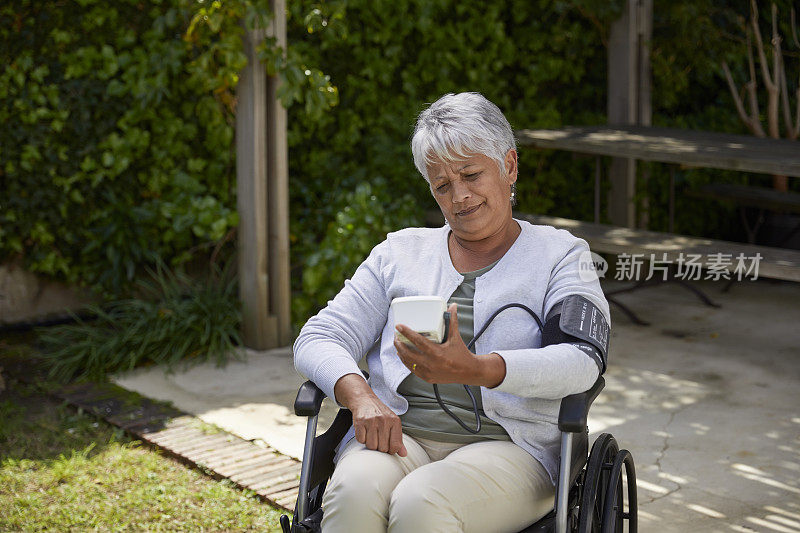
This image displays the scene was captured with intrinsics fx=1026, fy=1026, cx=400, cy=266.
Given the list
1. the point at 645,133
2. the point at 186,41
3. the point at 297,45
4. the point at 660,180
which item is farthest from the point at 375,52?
the point at 660,180

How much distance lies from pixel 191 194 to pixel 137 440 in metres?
1.74

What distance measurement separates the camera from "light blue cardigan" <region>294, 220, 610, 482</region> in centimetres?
220

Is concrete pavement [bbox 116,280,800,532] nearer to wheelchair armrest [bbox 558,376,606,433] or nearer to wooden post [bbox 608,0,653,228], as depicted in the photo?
wooden post [bbox 608,0,653,228]

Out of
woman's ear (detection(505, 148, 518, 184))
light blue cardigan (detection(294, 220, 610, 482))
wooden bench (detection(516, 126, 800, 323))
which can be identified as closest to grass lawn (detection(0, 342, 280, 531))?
light blue cardigan (detection(294, 220, 610, 482))

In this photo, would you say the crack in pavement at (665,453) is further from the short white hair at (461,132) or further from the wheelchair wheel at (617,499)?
the short white hair at (461,132)

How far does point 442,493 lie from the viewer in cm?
213

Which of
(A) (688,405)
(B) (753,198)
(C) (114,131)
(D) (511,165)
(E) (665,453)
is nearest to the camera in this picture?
(D) (511,165)

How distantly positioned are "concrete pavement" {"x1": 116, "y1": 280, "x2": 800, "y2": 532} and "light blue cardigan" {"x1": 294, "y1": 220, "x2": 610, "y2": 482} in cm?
112

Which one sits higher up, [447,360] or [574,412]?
[447,360]

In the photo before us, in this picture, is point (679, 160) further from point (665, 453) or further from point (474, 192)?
point (474, 192)

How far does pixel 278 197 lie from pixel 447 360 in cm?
313

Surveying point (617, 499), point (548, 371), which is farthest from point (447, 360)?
point (617, 499)

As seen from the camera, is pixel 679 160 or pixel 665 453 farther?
pixel 679 160

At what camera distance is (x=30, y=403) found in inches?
173
